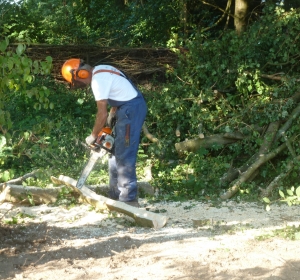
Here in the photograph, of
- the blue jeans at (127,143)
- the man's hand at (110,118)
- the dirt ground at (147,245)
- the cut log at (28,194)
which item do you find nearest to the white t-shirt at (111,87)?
the blue jeans at (127,143)

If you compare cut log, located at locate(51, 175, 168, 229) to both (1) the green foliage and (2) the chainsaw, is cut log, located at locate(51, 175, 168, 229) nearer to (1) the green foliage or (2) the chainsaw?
(1) the green foliage

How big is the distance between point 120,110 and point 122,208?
1.17m

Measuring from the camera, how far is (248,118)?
8.61 meters

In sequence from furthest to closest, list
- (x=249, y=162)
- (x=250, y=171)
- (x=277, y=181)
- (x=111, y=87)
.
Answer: (x=249, y=162) < (x=250, y=171) < (x=277, y=181) < (x=111, y=87)

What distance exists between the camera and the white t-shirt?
242 inches

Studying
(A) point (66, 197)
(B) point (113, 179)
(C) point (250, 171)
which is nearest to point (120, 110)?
(B) point (113, 179)

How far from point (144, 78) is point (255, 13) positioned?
9.36 ft

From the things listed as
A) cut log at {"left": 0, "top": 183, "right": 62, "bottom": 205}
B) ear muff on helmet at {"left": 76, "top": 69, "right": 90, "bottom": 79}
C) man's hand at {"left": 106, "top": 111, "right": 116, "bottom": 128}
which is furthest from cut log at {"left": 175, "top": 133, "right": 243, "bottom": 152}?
ear muff on helmet at {"left": 76, "top": 69, "right": 90, "bottom": 79}

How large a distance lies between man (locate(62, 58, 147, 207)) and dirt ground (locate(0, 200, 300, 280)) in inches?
20.8

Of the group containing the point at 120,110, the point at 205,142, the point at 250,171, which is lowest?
the point at 250,171

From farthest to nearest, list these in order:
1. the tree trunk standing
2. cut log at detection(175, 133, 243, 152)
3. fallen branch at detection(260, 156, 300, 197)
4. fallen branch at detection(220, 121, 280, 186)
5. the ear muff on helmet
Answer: the tree trunk standing, cut log at detection(175, 133, 243, 152), fallen branch at detection(220, 121, 280, 186), fallen branch at detection(260, 156, 300, 197), the ear muff on helmet

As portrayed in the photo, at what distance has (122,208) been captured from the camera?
6.04 m

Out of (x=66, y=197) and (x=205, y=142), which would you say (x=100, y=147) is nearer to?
(x=66, y=197)

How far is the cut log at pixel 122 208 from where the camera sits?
5770 mm
